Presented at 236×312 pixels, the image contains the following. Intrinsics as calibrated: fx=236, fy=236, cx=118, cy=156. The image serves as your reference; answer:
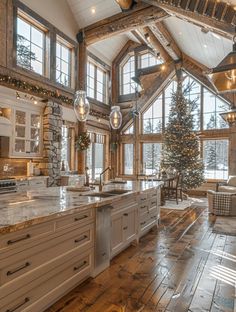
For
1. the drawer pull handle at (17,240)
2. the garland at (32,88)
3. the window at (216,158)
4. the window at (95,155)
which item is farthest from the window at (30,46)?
the window at (216,158)

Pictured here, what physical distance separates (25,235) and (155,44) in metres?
8.73

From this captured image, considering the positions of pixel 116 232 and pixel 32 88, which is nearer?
pixel 116 232

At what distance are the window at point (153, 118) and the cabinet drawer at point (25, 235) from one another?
28.4 feet

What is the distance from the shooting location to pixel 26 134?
5.95 m

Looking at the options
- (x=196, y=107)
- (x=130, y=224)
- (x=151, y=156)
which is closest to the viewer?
(x=130, y=224)

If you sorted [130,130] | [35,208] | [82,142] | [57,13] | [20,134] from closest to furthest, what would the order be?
[35,208] → [20,134] → [57,13] → [82,142] → [130,130]

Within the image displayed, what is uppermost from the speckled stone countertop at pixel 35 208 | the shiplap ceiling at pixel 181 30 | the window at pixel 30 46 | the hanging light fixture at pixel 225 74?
the shiplap ceiling at pixel 181 30

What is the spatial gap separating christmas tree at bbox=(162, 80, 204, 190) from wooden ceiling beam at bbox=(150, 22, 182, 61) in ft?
5.59

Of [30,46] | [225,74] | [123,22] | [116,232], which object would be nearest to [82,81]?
[30,46]

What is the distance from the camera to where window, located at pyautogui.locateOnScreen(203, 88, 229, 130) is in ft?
29.4

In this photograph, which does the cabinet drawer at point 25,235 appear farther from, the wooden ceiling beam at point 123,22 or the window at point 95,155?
the window at point 95,155

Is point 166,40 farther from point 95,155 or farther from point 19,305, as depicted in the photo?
point 19,305

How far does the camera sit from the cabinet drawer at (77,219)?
2194 mm

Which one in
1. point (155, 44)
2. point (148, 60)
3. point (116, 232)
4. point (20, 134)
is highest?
point (148, 60)
